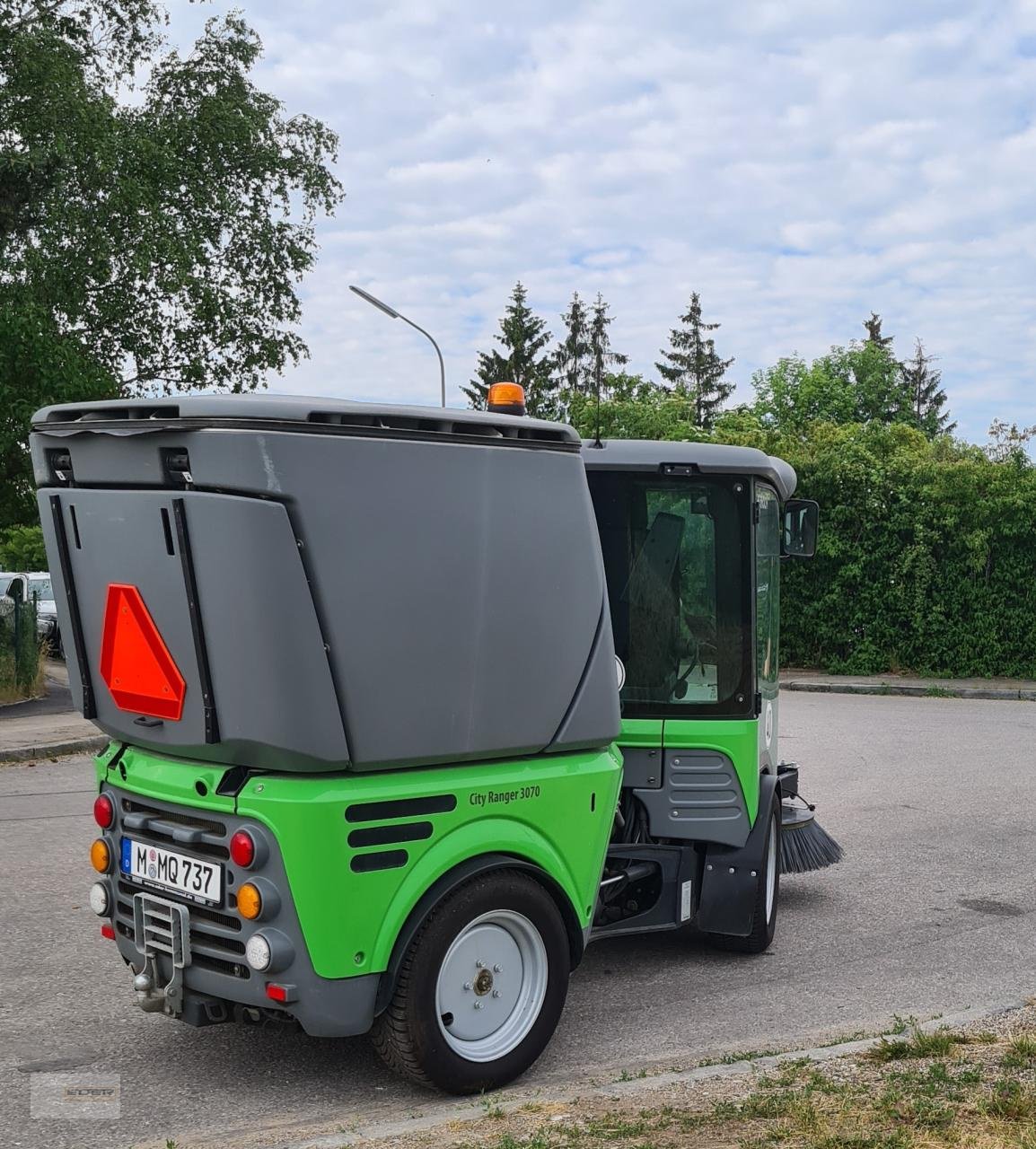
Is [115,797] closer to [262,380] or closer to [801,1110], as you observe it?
[801,1110]

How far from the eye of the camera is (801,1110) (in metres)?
3.96

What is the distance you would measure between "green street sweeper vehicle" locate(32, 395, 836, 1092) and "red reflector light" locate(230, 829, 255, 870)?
0.05ft

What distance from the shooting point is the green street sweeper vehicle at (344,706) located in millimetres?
3982

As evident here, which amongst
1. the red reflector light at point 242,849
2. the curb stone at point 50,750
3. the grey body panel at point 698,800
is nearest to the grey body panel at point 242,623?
the red reflector light at point 242,849

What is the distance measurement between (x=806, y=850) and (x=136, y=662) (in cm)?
433

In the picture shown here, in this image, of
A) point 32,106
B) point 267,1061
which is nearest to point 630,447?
point 267,1061

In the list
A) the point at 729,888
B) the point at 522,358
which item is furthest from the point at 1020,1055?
the point at 522,358

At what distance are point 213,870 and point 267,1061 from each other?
1035mm

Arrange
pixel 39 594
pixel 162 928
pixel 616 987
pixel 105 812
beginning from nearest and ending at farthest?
pixel 162 928, pixel 105 812, pixel 616 987, pixel 39 594

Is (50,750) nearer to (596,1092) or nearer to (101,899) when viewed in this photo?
(101,899)

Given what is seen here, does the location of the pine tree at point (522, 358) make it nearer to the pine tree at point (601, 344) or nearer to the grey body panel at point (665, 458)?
the pine tree at point (601, 344)

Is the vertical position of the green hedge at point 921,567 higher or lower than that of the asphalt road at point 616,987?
lower

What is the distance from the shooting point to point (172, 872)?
173 inches

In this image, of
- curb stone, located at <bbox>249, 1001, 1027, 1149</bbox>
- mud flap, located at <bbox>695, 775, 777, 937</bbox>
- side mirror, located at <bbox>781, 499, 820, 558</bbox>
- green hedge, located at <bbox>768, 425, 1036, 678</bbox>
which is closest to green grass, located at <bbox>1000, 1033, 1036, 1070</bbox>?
curb stone, located at <bbox>249, 1001, 1027, 1149</bbox>
